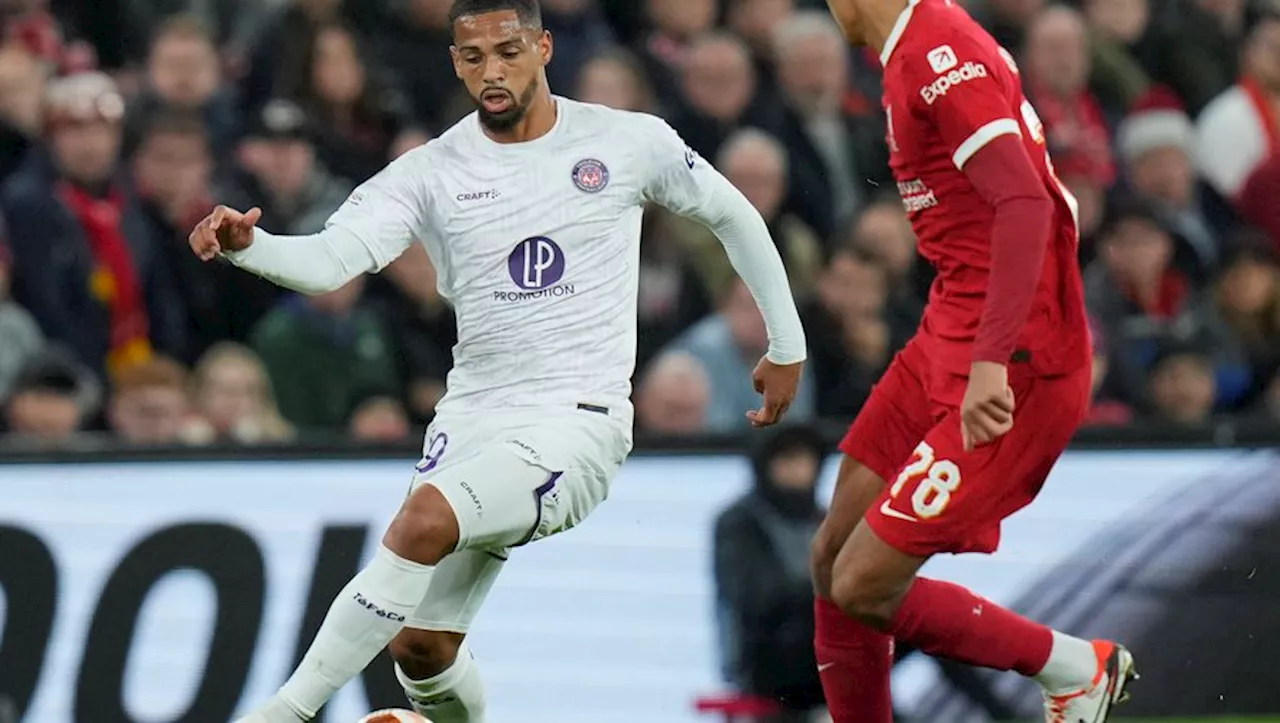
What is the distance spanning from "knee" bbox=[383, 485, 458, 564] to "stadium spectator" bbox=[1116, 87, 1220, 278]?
6187 mm

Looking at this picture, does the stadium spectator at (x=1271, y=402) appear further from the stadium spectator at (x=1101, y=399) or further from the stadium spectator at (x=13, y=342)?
the stadium spectator at (x=13, y=342)

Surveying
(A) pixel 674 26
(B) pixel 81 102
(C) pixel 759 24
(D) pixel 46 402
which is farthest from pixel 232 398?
(C) pixel 759 24

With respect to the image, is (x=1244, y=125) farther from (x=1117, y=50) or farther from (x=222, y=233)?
(x=222, y=233)

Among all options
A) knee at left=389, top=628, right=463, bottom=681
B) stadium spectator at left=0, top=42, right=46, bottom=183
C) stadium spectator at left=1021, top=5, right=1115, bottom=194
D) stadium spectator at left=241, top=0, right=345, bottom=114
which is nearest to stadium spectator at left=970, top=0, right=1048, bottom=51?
stadium spectator at left=1021, top=5, right=1115, bottom=194

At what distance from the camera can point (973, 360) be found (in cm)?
675

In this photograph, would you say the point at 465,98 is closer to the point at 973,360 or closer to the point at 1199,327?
the point at 1199,327

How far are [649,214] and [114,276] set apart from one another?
2.34 meters

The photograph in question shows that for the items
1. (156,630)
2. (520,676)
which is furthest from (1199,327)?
(156,630)

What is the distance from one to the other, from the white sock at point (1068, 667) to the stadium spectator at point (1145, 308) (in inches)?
150

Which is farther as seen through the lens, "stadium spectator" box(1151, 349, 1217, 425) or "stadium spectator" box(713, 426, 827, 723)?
"stadium spectator" box(1151, 349, 1217, 425)

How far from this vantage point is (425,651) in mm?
7383

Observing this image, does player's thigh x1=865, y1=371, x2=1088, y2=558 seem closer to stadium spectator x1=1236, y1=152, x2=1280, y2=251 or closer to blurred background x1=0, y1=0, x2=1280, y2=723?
blurred background x1=0, y1=0, x2=1280, y2=723

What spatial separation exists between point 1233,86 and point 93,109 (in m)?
5.82

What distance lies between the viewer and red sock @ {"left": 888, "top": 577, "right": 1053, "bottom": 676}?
7.25 m
